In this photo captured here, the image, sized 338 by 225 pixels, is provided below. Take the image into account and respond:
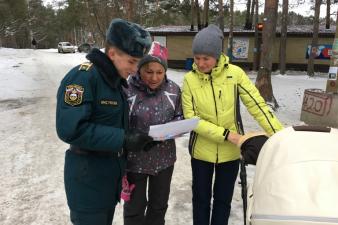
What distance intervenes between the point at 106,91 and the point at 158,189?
1184 mm

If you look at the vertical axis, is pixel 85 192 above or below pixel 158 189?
above

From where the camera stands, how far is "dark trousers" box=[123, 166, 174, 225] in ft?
9.57

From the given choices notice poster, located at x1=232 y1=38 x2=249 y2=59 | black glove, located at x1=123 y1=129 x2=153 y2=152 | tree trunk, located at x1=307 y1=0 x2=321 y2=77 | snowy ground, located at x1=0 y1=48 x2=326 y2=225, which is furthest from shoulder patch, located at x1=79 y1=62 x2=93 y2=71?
notice poster, located at x1=232 y1=38 x2=249 y2=59

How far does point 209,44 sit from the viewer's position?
287 cm

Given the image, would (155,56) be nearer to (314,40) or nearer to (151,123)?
(151,123)

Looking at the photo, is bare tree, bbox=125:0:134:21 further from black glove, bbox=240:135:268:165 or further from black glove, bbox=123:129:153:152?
black glove, bbox=123:129:153:152

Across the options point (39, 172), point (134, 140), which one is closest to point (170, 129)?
point (134, 140)

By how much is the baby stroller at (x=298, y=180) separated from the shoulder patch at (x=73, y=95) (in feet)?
3.41

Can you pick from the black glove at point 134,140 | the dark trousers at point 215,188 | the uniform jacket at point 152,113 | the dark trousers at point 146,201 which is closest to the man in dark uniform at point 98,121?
the black glove at point 134,140

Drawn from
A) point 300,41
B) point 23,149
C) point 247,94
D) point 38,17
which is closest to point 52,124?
point 23,149

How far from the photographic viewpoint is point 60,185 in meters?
4.68

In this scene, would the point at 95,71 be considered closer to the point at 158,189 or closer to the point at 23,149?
the point at 158,189

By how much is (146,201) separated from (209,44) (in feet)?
4.45

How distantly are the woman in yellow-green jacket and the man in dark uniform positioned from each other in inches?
31.0
